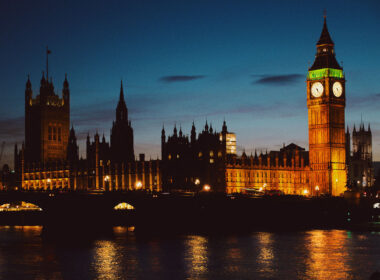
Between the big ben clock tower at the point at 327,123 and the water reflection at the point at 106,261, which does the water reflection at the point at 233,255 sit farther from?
the big ben clock tower at the point at 327,123

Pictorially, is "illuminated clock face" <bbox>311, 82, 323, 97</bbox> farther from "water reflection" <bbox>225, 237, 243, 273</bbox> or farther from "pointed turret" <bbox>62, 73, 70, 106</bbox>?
"pointed turret" <bbox>62, 73, 70, 106</bbox>

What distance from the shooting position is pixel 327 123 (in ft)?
361

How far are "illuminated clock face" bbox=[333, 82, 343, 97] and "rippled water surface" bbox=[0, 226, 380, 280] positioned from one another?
1485 inches

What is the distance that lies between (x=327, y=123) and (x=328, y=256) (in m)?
54.7

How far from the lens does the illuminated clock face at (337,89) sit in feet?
361

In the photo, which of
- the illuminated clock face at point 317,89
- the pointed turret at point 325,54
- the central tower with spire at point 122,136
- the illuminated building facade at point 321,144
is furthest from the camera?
the central tower with spire at point 122,136

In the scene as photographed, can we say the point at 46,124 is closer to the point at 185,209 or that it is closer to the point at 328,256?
the point at 185,209

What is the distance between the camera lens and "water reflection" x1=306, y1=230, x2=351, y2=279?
161 feet

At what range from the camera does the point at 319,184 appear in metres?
111

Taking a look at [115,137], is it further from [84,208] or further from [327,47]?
[84,208]

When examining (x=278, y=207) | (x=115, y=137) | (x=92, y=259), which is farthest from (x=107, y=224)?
(x=115, y=137)

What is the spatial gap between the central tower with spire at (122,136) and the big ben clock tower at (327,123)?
141 feet

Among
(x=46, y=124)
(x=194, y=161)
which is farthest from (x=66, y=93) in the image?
(x=194, y=161)

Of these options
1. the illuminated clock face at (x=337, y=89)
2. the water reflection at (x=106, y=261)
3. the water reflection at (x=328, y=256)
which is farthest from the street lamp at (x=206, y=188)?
the water reflection at (x=106, y=261)
